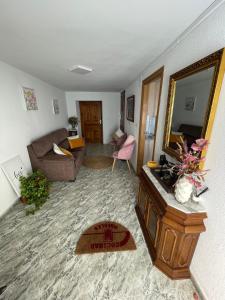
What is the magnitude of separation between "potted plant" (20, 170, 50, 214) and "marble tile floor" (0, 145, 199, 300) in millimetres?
124

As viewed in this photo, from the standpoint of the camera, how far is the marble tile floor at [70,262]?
120 centimetres

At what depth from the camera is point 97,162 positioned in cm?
401

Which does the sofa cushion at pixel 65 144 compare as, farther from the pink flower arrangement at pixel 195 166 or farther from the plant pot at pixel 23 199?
the pink flower arrangement at pixel 195 166

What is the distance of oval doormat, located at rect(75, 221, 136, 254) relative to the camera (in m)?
1.56

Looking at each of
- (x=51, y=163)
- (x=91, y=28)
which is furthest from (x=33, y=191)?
(x=91, y=28)

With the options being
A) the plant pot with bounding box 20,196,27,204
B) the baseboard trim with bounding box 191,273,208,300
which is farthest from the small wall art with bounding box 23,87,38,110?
the baseboard trim with bounding box 191,273,208,300

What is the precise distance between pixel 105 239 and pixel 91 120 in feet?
16.7

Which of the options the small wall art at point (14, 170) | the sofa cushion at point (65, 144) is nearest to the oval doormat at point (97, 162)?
the sofa cushion at point (65, 144)

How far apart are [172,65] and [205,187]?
56.0 inches

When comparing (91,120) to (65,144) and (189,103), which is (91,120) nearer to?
(65,144)

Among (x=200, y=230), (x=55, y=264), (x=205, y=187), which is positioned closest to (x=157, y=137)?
(x=205, y=187)

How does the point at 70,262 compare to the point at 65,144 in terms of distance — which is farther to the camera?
the point at 65,144

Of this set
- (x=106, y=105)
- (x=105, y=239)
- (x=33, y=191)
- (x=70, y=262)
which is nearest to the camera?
(x=70, y=262)

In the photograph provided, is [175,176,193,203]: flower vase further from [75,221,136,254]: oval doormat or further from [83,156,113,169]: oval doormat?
[83,156,113,169]: oval doormat
